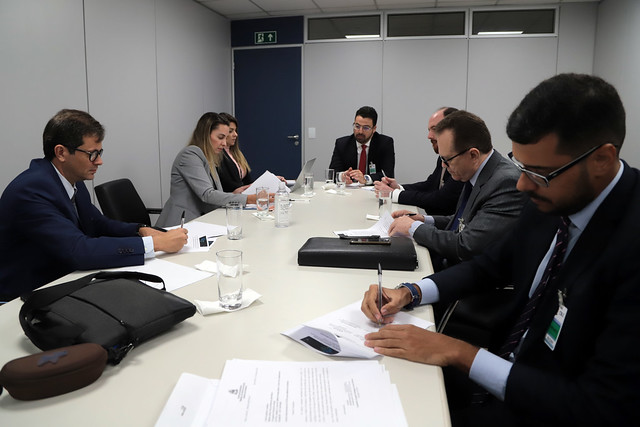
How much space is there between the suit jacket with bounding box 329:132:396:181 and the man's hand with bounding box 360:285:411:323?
337 centimetres

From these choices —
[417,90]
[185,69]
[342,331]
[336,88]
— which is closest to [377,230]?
[342,331]

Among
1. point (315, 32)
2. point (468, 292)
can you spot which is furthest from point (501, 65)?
point (468, 292)

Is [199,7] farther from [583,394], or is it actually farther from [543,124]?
[583,394]

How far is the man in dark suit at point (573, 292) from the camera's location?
34.1 inches

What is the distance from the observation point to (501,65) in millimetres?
5484

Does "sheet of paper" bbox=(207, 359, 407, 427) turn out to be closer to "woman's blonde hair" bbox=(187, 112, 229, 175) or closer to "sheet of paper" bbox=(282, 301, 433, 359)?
"sheet of paper" bbox=(282, 301, 433, 359)

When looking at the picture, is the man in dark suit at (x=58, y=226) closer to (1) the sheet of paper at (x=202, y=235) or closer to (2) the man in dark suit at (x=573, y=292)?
(1) the sheet of paper at (x=202, y=235)

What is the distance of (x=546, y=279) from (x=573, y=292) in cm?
15

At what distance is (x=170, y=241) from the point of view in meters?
1.79

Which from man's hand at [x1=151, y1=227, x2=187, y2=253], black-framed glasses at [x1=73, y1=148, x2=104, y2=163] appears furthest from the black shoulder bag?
black-framed glasses at [x1=73, y1=148, x2=104, y2=163]

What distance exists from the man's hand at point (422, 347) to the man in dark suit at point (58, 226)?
1021mm

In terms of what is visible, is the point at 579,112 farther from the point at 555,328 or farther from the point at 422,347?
the point at 422,347

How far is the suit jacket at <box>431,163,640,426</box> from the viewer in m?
0.85

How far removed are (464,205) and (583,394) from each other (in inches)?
56.3
